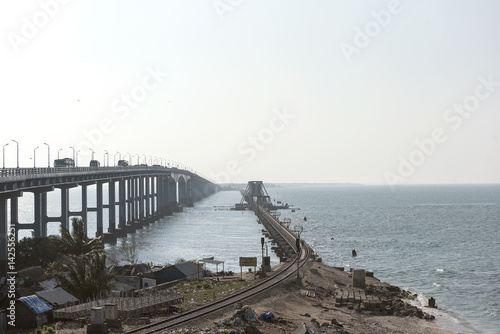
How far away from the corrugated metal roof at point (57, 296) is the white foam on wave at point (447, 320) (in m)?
30.5

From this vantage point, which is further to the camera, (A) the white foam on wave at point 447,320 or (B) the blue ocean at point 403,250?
(B) the blue ocean at point 403,250

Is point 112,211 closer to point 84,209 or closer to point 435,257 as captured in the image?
point 84,209

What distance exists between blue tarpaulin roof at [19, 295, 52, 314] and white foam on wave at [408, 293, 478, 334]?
3202cm

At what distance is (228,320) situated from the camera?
39.0 meters

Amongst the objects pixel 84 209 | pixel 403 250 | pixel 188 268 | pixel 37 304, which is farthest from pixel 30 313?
pixel 403 250

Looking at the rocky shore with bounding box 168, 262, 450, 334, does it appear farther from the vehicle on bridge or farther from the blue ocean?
the vehicle on bridge

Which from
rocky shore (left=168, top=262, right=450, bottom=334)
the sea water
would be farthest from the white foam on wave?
rocky shore (left=168, top=262, right=450, bottom=334)

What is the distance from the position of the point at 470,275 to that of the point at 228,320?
2012 inches

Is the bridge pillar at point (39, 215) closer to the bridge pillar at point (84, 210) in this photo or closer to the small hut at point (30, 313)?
the bridge pillar at point (84, 210)

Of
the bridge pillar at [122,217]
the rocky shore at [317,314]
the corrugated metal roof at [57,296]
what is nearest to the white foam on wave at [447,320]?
the rocky shore at [317,314]

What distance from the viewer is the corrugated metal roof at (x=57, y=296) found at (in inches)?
1646

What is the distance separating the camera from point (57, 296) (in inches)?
1688

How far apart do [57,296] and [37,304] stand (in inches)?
129

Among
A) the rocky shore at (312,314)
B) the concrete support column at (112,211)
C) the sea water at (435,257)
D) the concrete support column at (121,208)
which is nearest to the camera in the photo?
the rocky shore at (312,314)
